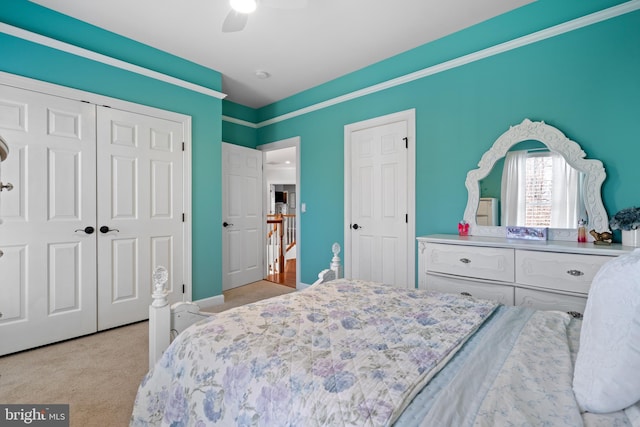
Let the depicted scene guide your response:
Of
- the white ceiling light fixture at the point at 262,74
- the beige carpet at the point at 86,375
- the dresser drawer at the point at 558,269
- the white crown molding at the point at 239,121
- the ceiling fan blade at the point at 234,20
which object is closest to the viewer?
the beige carpet at the point at 86,375

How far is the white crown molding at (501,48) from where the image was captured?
2.13 meters

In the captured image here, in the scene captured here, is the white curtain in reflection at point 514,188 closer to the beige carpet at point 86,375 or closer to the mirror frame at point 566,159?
the mirror frame at point 566,159

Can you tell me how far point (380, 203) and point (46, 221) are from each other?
3.04 m

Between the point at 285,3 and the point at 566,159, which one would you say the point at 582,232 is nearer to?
the point at 566,159

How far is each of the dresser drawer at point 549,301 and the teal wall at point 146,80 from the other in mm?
3053

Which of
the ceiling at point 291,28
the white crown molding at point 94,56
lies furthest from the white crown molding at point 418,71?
the ceiling at point 291,28

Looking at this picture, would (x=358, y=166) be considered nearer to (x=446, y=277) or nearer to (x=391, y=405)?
(x=446, y=277)

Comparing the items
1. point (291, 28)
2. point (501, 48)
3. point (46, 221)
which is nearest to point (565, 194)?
point (501, 48)

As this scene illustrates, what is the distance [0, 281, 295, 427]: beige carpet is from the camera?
1.72 meters

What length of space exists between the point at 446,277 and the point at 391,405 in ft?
6.44

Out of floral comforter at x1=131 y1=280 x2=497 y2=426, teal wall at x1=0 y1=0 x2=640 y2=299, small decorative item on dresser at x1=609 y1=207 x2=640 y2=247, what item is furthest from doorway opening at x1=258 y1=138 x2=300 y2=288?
small decorative item on dresser at x1=609 y1=207 x2=640 y2=247

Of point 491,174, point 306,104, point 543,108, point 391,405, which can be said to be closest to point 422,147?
point 491,174

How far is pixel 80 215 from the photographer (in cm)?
265

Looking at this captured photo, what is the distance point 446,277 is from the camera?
2.48 metres
